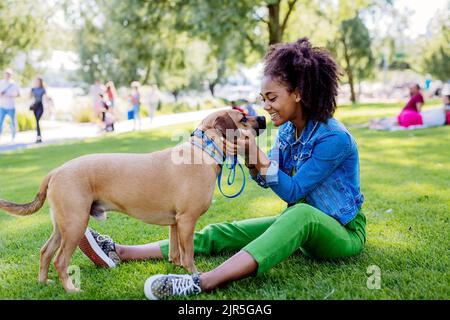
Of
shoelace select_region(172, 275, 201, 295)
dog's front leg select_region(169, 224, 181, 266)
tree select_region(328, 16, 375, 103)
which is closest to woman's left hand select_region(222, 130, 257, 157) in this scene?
dog's front leg select_region(169, 224, 181, 266)

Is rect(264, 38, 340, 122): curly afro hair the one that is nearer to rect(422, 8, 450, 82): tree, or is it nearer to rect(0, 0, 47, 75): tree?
rect(0, 0, 47, 75): tree

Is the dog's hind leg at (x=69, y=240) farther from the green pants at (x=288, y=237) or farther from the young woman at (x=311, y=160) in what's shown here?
the green pants at (x=288, y=237)

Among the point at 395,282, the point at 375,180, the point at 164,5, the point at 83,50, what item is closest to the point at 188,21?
the point at 164,5

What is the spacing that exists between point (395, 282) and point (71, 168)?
2.36 metres

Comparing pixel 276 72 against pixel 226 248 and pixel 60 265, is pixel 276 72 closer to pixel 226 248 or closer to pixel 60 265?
pixel 226 248

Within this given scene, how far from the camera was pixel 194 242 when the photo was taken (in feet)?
12.8

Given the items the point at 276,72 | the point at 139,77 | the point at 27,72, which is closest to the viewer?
the point at 276,72

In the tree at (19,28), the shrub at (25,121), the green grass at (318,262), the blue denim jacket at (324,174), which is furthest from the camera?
the tree at (19,28)

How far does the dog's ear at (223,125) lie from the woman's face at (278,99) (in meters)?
0.34

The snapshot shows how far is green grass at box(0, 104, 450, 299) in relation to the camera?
310 cm

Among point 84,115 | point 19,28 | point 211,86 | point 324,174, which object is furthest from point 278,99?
point 211,86

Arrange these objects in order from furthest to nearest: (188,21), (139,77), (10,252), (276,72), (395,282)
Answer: (139,77) < (188,21) < (10,252) < (276,72) < (395,282)

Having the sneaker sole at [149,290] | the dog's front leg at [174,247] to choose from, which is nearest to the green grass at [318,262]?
the dog's front leg at [174,247]

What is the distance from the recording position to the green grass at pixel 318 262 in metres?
3.10
